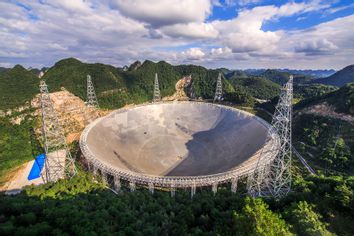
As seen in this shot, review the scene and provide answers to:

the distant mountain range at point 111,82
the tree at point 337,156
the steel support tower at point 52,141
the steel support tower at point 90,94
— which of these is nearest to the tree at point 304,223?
the tree at point 337,156

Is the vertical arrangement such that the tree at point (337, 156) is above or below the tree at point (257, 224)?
below

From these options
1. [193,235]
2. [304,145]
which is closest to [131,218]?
[193,235]

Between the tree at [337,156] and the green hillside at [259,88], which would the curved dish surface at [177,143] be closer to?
the tree at [337,156]

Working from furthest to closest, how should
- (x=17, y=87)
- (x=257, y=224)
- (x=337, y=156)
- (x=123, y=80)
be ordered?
(x=123, y=80)
(x=17, y=87)
(x=337, y=156)
(x=257, y=224)

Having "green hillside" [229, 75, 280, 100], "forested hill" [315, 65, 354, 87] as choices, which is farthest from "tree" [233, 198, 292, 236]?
"forested hill" [315, 65, 354, 87]

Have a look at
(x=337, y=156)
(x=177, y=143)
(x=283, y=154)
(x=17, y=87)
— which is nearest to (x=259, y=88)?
(x=337, y=156)

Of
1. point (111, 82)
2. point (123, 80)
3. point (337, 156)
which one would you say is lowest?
point (337, 156)

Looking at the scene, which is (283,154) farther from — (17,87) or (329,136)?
(17,87)

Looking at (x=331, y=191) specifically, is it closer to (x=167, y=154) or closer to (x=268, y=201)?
(x=268, y=201)
